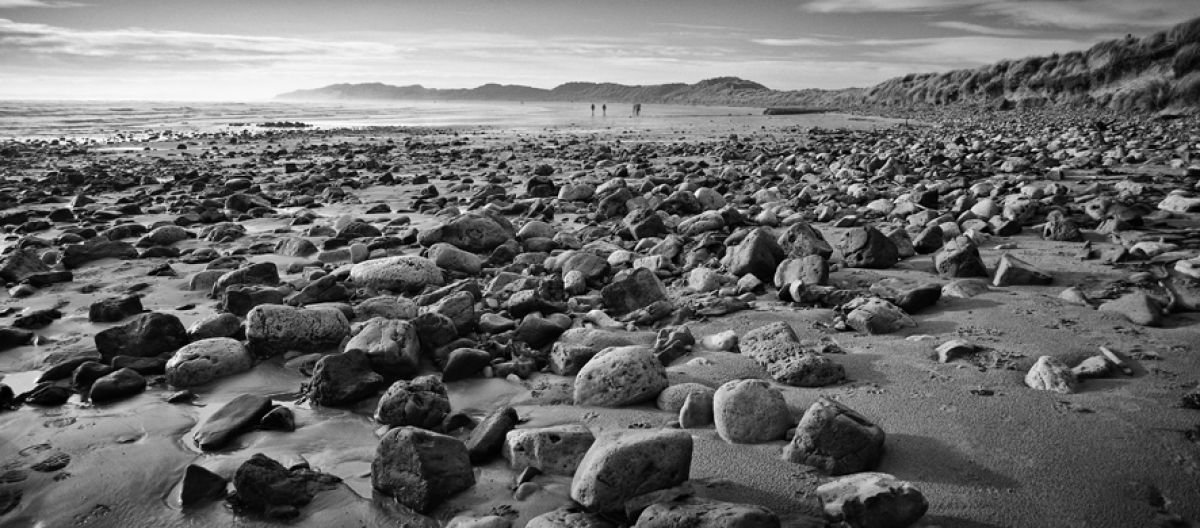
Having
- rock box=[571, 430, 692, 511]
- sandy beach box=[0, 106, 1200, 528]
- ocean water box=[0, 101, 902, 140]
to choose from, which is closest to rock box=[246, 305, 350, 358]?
sandy beach box=[0, 106, 1200, 528]

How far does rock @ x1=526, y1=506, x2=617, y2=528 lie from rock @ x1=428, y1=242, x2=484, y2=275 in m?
3.09

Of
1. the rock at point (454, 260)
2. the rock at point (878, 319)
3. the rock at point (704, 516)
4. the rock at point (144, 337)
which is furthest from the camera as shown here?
the rock at point (454, 260)

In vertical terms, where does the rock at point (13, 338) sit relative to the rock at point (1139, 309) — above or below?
below

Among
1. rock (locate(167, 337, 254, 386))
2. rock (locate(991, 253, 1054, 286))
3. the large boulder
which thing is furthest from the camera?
the large boulder

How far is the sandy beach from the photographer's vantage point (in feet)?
6.47

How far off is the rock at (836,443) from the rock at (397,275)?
2.89 meters

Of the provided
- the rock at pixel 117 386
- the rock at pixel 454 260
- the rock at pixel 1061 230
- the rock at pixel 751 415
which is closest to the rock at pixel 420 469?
the rock at pixel 751 415

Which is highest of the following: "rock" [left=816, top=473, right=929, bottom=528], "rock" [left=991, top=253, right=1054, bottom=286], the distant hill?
the distant hill

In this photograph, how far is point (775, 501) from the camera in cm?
188

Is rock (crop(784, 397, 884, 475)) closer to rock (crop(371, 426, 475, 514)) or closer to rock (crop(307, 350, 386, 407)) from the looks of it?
rock (crop(371, 426, 475, 514))

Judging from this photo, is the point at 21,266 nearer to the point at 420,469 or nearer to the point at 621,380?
the point at 420,469

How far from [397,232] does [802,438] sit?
5.08 meters

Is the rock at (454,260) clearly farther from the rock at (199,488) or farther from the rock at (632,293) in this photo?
the rock at (199,488)

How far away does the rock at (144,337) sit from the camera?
10.5 feet
